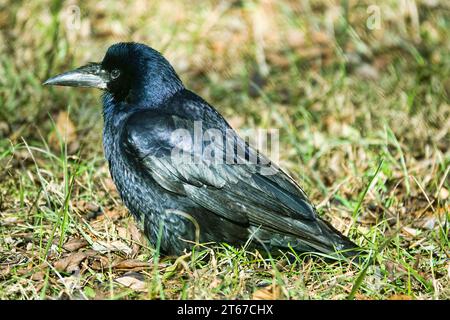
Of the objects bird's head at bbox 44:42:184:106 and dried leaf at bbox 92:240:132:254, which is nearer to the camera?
dried leaf at bbox 92:240:132:254

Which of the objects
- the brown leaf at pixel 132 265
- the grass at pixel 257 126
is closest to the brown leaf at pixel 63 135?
the grass at pixel 257 126

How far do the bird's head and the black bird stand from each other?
19cm

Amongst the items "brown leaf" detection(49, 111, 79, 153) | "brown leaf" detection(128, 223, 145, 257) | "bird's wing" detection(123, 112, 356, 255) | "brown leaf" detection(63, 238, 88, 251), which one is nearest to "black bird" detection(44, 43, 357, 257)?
"bird's wing" detection(123, 112, 356, 255)

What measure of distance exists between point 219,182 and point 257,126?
2232 mm

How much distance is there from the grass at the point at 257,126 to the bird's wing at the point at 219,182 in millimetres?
202

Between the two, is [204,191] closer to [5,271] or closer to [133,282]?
[133,282]

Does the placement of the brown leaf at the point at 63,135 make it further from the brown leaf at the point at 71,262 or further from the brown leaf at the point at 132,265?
the brown leaf at the point at 132,265

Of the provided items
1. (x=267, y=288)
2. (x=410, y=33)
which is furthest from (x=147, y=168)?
(x=410, y=33)

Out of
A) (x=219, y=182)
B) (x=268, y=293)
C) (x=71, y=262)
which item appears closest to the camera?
(x=268, y=293)

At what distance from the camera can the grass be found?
4.05 m

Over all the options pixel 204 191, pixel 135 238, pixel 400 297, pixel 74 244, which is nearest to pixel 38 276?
pixel 74 244

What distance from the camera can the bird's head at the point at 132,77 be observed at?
4.73 meters

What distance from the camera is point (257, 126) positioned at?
654 centimetres

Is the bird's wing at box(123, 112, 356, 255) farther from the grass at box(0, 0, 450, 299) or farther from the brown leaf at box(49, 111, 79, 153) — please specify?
the brown leaf at box(49, 111, 79, 153)
